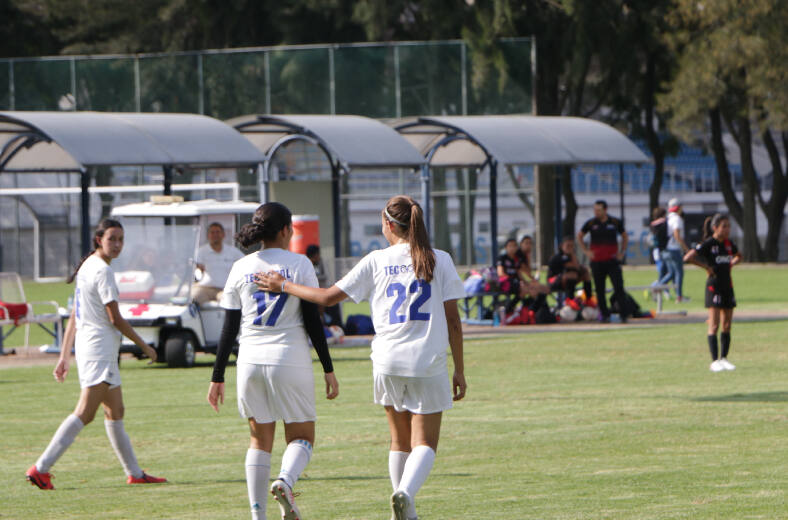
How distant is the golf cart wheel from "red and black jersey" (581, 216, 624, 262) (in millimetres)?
7758

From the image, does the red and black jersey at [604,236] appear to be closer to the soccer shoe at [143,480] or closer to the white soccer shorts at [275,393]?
the soccer shoe at [143,480]

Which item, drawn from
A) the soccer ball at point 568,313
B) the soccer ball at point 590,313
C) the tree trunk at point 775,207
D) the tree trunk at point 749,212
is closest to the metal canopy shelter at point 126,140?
the soccer ball at point 568,313

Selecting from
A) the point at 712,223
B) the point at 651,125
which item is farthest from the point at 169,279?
the point at 651,125

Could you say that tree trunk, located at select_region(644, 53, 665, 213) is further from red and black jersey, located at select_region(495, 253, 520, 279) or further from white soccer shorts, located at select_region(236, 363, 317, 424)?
white soccer shorts, located at select_region(236, 363, 317, 424)

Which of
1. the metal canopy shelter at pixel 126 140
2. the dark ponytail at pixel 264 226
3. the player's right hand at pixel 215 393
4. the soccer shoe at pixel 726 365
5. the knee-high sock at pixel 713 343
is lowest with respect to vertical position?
the soccer shoe at pixel 726 365

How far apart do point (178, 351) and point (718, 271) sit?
669 centimetres

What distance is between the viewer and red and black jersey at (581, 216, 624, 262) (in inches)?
907

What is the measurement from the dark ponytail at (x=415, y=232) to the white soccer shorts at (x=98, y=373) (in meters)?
2.76

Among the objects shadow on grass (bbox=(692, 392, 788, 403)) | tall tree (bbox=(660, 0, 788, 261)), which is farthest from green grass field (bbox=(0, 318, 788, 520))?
tall tree (bbox=(660, 0, 788, 261))

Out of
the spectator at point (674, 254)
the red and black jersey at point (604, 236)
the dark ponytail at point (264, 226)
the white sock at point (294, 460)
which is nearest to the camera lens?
the white sock at point (294, 460)

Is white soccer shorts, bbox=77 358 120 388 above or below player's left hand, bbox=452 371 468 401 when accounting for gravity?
below

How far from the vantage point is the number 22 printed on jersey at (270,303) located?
7320 millimetres

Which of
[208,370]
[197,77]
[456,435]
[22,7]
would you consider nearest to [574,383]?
[456,435]

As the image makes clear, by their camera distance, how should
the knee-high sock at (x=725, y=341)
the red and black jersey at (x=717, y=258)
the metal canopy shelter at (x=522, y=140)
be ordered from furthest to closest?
the metal canopy shelter at (x=522, y=140) < the knee-high sock at (x=725, y=341) < the red and black jersey at (x=717, y=258)
